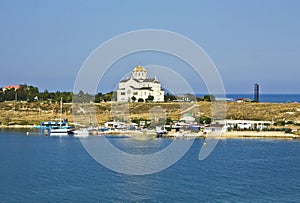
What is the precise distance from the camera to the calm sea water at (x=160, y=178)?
14195 mm

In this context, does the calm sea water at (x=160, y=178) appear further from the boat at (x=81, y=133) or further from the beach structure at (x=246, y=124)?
the beach structure at (x=246, y=124)

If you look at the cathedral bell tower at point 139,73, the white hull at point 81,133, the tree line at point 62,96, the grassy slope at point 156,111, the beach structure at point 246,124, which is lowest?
the white hull at point 81,133

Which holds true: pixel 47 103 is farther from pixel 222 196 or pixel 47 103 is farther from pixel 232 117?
pixel 222 196

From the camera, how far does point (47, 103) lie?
160ft

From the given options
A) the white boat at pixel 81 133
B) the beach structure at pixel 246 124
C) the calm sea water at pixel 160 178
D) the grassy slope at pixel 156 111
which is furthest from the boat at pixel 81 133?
the beach structure at pixel 246 124

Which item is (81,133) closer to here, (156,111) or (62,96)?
(156,111)

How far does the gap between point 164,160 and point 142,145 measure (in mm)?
5127

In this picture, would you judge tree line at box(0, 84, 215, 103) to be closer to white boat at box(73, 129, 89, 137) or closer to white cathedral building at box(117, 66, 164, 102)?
white cathedral building at box(117, 66, 164, 102)

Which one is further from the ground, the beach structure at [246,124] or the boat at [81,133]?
the beach structure at [246,124]

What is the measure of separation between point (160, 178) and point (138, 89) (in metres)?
31.0

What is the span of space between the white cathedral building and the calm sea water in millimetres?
22261

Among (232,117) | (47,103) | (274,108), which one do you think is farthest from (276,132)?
(47,103)

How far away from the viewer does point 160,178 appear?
55.6 ft

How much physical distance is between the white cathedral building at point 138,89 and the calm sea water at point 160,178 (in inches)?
876
